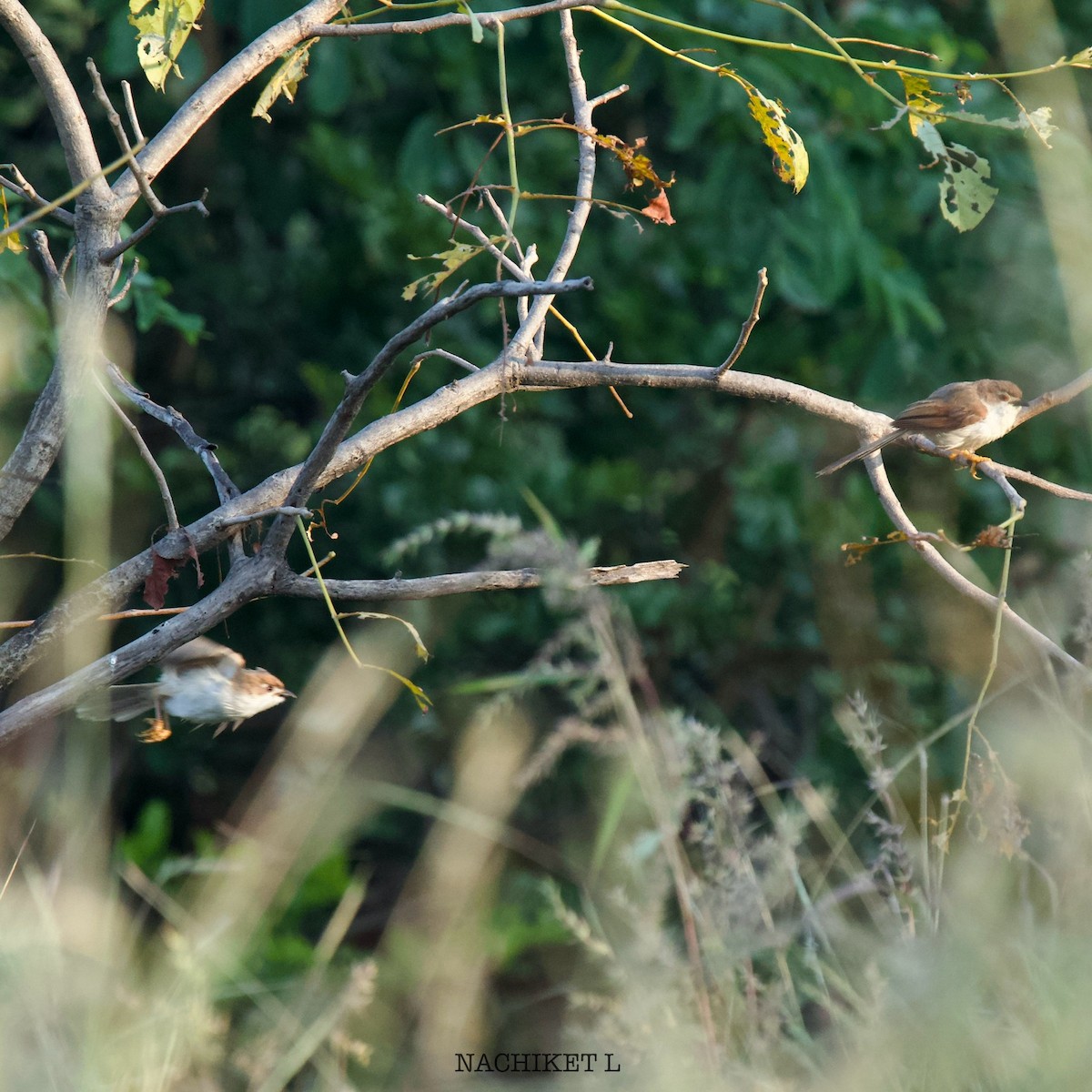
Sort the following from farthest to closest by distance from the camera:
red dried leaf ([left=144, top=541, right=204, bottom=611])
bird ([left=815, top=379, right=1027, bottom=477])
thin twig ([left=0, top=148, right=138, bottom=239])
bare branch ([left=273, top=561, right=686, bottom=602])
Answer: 1. bird ([left=815, top=379, right=1027, bottom=477])
2. red dried leaf ([left=144, top=541, right=204, bottom=611])
3. bare branch ([left=273, top=561, right=686, bottom=602])
4. thin twig ([left=0, top=148, right=138, bottom=239])

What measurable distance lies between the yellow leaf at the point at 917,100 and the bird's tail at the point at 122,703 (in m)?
1.29

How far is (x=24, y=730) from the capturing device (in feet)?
4.67

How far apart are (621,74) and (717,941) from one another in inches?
125

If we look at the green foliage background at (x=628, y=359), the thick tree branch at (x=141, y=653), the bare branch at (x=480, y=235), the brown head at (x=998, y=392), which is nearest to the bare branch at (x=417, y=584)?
the thick tree branch at (x=141, y=653)

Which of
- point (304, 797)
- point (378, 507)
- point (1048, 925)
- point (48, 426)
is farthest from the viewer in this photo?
point (378, 507)

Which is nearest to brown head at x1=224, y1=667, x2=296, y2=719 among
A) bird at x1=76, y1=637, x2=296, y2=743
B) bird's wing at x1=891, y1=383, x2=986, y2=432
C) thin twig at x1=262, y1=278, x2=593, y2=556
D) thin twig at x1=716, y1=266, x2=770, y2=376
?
bird at x1=76, y1=637, x2=296, y2=743

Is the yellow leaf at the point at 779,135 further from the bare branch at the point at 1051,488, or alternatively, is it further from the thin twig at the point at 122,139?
the thin twig at the point at 122,139

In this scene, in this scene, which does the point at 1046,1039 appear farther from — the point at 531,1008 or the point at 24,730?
the point at 531,1008

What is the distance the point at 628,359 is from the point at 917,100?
3000 mm

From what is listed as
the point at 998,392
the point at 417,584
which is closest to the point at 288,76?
the point at 417,584

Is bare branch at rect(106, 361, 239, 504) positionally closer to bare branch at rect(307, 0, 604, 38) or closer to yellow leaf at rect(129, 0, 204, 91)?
yellow leaf at rect(129, 0, 204, 91)

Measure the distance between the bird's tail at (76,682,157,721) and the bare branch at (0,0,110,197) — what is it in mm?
619

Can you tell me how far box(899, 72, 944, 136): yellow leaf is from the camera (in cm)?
173

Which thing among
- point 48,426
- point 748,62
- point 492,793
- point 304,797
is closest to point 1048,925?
point 492,793
